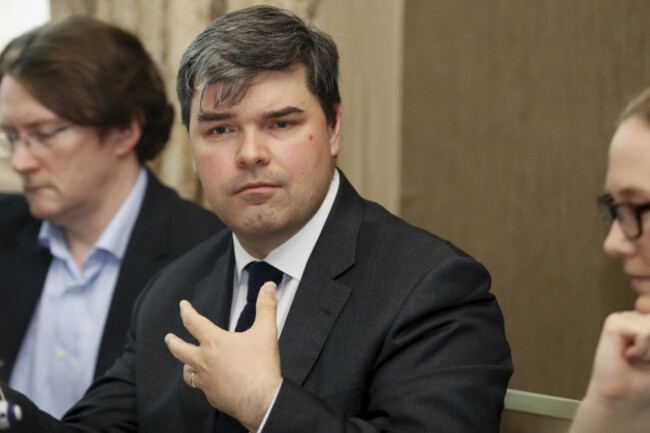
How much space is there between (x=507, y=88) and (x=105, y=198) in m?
1.26

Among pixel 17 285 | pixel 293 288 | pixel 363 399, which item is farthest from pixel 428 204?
pixel 17 285

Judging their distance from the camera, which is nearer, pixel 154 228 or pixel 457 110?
pixel 457 110

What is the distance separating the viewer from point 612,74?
2564mm

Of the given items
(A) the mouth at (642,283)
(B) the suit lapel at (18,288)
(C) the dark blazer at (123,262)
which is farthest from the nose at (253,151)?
(B) the suit lapel at (18,288)

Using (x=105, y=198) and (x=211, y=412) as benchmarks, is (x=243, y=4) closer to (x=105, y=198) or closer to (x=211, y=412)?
(x=105, y=198)

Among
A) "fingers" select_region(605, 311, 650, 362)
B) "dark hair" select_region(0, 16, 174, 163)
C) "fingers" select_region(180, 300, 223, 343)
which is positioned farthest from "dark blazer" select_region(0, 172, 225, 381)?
"fingers" select_region(605, 311, 650, 362)

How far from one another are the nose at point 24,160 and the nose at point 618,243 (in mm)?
1858

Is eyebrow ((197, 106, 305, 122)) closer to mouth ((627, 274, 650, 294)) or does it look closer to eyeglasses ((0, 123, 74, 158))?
mouth ((627, 274, 650, 294))

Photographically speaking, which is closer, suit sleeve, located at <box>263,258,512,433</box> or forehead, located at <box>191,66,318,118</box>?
suit sleeve, located at <box>263,258,512,433</box>

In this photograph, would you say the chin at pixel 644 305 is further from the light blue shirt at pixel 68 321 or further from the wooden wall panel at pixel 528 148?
the light blue shirt at pixel 68 321

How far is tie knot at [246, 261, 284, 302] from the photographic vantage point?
1956 mm

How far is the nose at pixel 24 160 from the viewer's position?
2.85 m

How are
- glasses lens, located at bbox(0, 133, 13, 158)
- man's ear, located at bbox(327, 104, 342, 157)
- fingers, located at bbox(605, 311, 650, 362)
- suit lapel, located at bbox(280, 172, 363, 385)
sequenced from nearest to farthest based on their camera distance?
fingers, located at bbox(605, 311, 650, 362)
suit lapel, located at bbox(280, 172, 363, 385)
man's ear, located at bbox(327, 104, 342, 157)
glasses lens, located at bbox(0, 133, 13, 158)

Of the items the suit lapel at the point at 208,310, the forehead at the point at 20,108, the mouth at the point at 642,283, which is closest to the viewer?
the mouth at the point at 642,283
